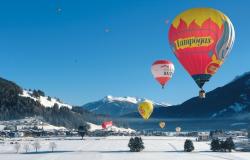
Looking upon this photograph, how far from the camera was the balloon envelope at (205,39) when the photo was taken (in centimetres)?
7931

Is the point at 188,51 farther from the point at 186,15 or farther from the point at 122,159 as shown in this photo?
the point at 122,159

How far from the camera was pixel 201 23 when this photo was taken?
79.2m

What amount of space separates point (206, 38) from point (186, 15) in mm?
4690

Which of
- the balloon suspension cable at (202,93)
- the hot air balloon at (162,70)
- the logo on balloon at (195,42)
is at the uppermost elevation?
the hot air balloon at (162,70)

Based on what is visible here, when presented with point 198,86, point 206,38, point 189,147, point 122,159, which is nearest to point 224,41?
point 206,38

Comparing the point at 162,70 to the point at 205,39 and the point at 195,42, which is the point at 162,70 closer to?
the point at 195,42

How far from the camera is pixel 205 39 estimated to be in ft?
261

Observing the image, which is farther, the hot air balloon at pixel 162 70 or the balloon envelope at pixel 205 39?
the hot air balloon at pixel 162 70

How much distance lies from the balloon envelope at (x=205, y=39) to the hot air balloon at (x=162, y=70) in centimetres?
5166

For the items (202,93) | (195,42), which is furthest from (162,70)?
(202,93)

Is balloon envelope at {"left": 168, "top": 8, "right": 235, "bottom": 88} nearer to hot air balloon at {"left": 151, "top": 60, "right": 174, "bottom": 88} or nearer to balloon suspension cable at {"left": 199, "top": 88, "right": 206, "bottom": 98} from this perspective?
balloon suspension cable at {"left": 199, "top": 88, "right": 206, "bottom": 98}

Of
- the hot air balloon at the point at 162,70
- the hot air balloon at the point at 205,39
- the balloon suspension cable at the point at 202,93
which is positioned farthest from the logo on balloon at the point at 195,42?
the hot air balloon at the point at 162,70

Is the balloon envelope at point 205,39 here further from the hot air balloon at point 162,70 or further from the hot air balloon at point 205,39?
the hot air balloon at point 162,70

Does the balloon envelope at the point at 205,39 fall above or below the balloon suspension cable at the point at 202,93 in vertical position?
above
